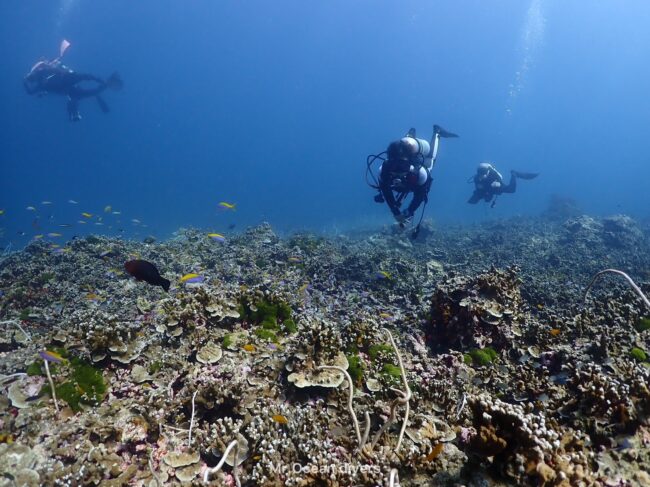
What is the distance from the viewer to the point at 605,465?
2479 mm

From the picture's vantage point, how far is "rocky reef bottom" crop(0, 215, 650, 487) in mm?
2627

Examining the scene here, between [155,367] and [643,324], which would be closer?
[155,367]

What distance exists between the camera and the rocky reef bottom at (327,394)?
8.62 ft

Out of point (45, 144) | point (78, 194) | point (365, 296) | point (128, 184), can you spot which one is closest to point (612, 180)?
point (365, 296)

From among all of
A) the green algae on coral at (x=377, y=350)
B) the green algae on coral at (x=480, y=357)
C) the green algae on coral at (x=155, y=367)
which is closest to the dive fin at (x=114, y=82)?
the green algae on coral at (x=155, y=367)

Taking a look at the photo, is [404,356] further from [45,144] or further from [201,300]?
[45,144]

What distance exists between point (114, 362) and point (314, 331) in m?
2.82

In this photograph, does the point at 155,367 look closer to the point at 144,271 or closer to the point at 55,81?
the point at 144,271

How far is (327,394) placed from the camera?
4.19 metres

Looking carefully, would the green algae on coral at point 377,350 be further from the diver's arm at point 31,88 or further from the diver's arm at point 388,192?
the diver's arm at point 31,88

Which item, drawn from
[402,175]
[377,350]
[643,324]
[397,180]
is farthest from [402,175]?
[643,324]

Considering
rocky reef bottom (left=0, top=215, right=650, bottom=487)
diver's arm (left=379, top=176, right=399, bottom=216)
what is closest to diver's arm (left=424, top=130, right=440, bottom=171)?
diver's arm (left=379, top=176, right=399, bottom=216)

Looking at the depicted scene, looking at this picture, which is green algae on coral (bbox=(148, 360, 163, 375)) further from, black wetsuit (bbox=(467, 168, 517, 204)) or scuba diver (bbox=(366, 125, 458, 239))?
black wetsuit (bbox=(467, 168, 517, 204))

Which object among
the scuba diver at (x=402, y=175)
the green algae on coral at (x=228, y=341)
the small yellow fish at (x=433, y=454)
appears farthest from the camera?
the scuba diver at (x=402, y=175)
